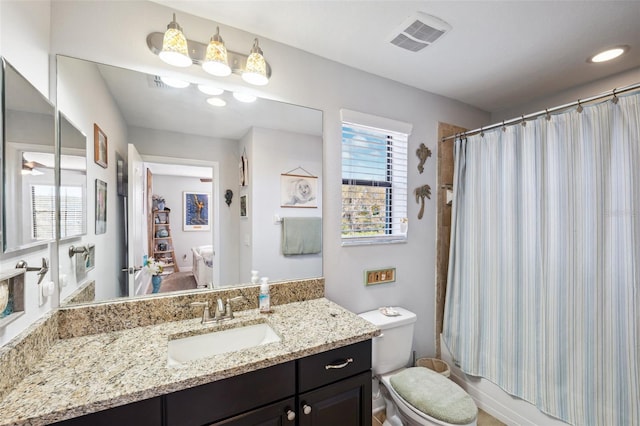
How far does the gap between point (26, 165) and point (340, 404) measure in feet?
4.78

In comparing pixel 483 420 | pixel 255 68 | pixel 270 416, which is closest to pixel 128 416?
pixel 270 416

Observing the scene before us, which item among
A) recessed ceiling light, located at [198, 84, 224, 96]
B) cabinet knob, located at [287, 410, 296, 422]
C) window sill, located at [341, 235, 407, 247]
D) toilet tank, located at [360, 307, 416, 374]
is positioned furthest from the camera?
window sill, located at [341, 235, 407, 247]

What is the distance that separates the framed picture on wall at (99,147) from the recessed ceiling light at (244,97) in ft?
2.11

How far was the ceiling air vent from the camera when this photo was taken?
1.34 metres

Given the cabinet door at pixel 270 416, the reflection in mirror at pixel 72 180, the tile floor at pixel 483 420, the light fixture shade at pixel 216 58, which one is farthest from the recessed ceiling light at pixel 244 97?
the tile floor at pixel 483 420

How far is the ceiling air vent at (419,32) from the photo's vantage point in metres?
1.34

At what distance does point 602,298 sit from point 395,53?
5.97 feet

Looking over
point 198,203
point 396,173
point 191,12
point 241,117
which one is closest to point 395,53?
point 396,173

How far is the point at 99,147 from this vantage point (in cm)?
119

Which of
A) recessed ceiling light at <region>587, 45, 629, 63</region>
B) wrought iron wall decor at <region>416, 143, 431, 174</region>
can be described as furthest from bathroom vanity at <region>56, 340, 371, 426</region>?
recessed ceiling light at <region>587, 45, 629, 63</region>

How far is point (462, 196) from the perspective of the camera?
2.14 m

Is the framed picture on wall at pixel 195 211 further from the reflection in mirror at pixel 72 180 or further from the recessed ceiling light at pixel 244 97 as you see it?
the recessed ceiling light at pixel 244 97

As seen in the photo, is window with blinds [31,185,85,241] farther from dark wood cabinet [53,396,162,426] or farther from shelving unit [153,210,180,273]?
dark wood cabinet [53,396,162,426]

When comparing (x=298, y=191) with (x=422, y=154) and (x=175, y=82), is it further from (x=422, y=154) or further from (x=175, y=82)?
(x=422, y=154)
